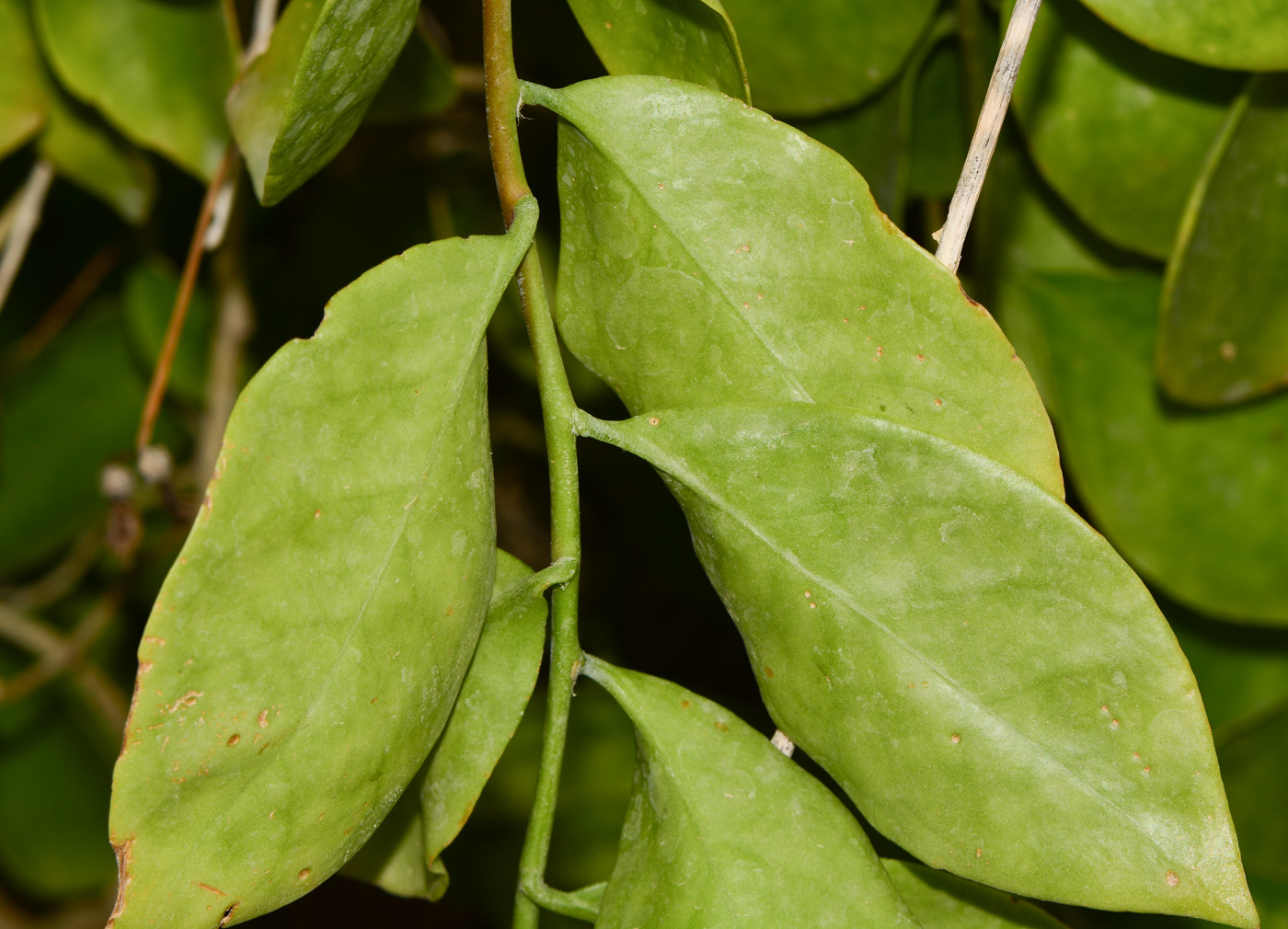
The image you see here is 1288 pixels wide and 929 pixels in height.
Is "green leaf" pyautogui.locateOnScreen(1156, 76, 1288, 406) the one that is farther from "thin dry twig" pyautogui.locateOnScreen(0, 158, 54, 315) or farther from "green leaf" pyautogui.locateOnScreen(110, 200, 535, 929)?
"thin dry twig" pyautogui.locateOnScreen(0, 158, 54, 315)

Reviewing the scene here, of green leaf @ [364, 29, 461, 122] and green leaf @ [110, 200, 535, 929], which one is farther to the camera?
green leaf @ [364, 29, 461, 122]

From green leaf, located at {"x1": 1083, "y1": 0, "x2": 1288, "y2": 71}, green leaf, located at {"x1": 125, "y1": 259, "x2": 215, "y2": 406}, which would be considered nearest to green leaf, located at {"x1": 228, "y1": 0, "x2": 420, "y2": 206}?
green leaf, located at {"x1": 1083, "y1": 0, "x2": 1288, "y2": 71}

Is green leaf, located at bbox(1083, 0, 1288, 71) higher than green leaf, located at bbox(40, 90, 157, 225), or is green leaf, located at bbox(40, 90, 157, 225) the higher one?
green leaf, located at bbox(1083, 0, 1288, 71)

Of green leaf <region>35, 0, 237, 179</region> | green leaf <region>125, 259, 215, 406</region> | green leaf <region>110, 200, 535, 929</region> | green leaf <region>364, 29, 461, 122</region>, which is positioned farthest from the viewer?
green leaf <region>125, 259, 215, 406</region>

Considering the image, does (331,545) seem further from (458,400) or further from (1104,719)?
(1104,719)

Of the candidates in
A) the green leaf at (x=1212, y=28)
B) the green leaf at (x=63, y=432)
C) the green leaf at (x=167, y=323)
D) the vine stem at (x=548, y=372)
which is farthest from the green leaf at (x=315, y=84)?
the green leaf at (x=63, y=432)

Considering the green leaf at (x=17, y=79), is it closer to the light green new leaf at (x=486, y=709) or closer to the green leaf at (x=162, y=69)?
the green leaf at (x=162, y=69)
